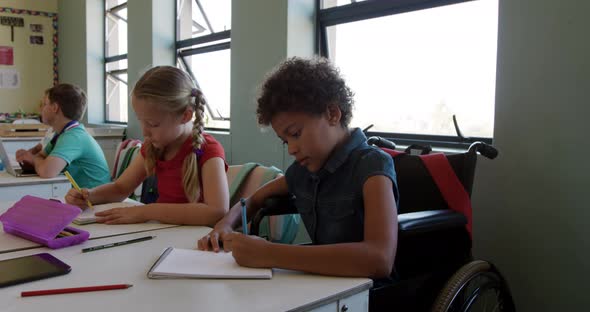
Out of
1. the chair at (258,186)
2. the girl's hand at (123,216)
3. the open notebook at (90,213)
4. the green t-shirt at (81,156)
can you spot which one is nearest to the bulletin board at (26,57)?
the green t-shirt at (81,156)

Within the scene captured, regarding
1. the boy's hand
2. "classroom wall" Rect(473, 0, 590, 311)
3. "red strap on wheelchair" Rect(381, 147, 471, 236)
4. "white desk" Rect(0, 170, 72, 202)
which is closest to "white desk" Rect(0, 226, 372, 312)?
"red strap on wheelchair" Rect(381, 147, 471, 236)

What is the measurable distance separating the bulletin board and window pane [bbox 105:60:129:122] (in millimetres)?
1004

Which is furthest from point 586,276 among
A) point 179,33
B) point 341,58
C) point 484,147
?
point 179,33

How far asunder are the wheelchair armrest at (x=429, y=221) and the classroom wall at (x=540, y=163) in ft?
1.48

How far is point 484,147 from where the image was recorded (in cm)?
134

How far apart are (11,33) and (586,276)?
6.22 metres

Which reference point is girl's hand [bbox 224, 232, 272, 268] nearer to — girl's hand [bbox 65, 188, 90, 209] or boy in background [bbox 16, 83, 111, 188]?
girl's hand [bbox 65, 188, 90, 209]

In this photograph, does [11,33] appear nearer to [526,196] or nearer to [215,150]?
[215,150]

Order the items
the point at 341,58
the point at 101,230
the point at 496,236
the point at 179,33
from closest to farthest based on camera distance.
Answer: the point at 101,230, the point at 496,236, the point at 341,58, the point at 179,33

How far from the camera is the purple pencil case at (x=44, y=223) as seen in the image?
1.11 meters

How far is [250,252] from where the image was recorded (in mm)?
918

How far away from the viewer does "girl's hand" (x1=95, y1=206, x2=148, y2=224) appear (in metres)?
1.36

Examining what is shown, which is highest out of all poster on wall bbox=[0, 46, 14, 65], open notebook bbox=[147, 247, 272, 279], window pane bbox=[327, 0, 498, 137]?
poster on wall bbox=[0, 46, 14, 65]

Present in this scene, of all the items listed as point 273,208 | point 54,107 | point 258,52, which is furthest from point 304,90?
point 54,107
